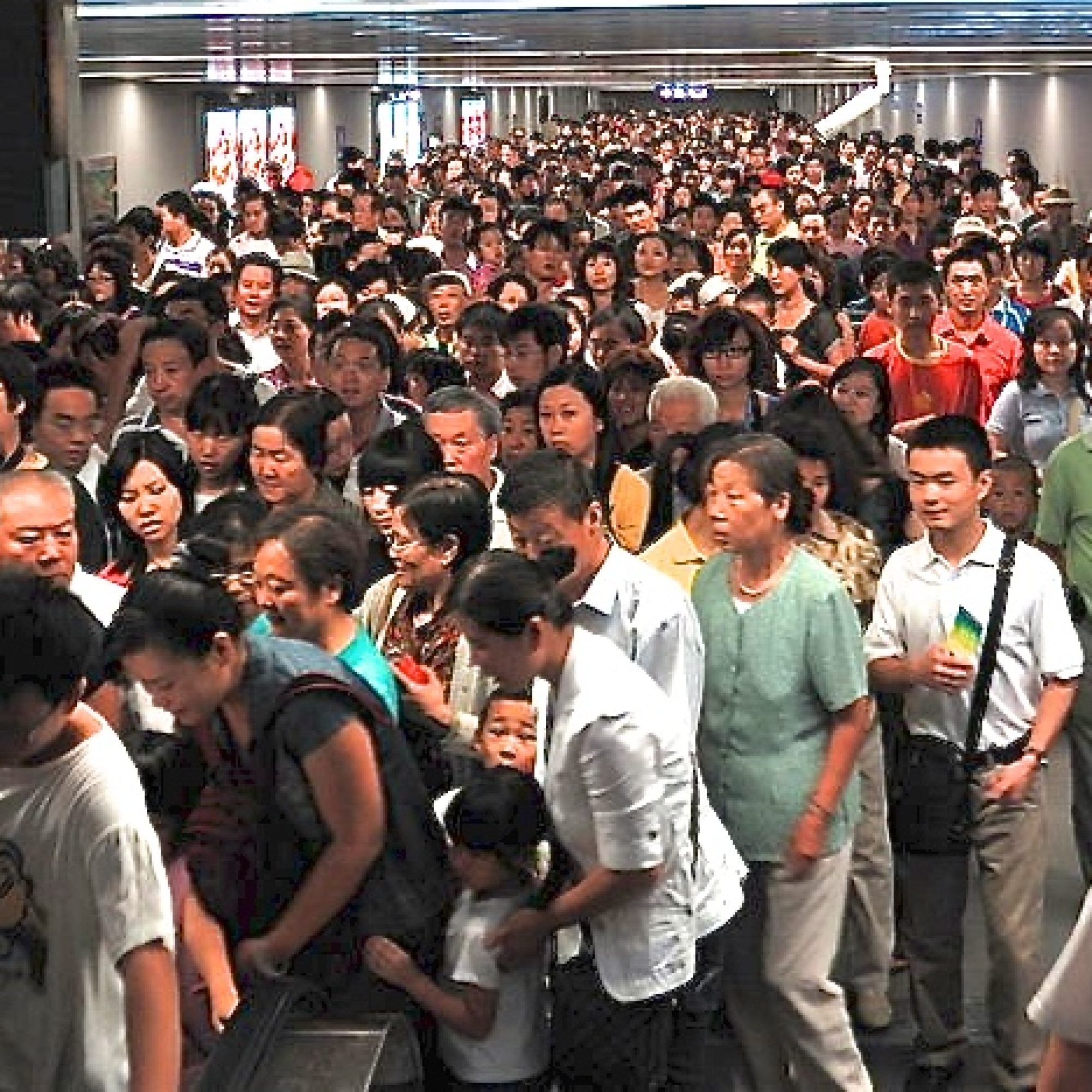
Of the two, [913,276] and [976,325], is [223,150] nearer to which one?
[976,325]

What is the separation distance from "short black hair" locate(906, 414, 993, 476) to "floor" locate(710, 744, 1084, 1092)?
1.54 metres

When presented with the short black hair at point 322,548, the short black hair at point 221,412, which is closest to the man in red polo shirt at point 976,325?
the short black hair at point 221,412

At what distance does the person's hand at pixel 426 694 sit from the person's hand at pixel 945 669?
1.32 meters

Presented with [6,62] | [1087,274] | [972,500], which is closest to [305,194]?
[1087,274]

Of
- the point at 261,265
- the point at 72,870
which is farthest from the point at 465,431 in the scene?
the point at 261,265

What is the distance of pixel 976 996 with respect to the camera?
698cm

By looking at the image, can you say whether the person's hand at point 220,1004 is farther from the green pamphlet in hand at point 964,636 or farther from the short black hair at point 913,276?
the short black hair at point 913,276

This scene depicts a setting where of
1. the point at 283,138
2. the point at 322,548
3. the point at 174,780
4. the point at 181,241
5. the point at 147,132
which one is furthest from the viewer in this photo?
the point at 283,138

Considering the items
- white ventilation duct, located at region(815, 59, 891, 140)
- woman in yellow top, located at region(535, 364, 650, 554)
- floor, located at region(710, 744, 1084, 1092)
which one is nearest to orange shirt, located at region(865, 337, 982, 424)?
floor, located at region(710, 744, 1084, 1092)

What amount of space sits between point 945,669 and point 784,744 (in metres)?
0.57

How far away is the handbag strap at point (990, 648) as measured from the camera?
6.10 metres

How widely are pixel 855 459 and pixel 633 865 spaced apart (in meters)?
2.42

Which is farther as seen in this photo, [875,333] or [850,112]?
[850,112]

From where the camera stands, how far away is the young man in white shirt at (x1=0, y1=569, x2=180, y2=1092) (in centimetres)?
357
